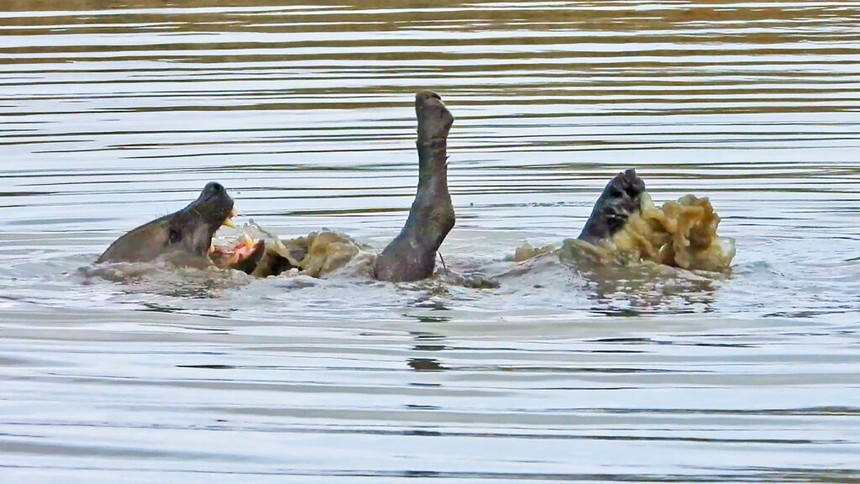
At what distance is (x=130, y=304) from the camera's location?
26.4 ft

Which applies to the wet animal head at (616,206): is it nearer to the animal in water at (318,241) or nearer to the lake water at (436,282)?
the lake water at (436,282)

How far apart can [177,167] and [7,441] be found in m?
6.60

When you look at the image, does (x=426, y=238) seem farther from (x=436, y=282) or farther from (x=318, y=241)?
(x=318, y=241)

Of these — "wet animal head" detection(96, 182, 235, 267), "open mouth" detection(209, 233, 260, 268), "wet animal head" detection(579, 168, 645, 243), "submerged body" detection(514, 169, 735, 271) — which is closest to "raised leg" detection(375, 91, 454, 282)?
"submerged body" detection(514, 169, 735, 271)

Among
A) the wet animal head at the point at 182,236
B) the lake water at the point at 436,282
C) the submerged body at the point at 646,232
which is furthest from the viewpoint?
the wet animal head at the point at 182,236

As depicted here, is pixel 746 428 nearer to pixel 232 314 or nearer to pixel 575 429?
pixel 575 429

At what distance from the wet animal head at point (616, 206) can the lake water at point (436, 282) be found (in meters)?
0.31

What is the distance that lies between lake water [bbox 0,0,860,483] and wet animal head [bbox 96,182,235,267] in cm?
25

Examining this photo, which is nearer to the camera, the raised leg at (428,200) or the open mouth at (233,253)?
the raised leg at (428,200)

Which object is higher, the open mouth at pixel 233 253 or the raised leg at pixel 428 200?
the raised leg at pixel 428 200

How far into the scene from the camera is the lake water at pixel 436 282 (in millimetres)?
5852

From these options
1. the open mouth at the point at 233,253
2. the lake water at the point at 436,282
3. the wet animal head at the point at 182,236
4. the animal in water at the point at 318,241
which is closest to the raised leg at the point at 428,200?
the animal in water at the point at 318,241

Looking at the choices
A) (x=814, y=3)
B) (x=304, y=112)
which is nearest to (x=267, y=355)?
(x=304, y=112)

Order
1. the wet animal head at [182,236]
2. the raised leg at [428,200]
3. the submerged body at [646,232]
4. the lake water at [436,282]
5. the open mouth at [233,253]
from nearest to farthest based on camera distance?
the lake water at [436,282] → the raised leg at [428,200] → the submerged body at [646,232] → the wet animal head at [182,236] → the open mouth at [233,253]
